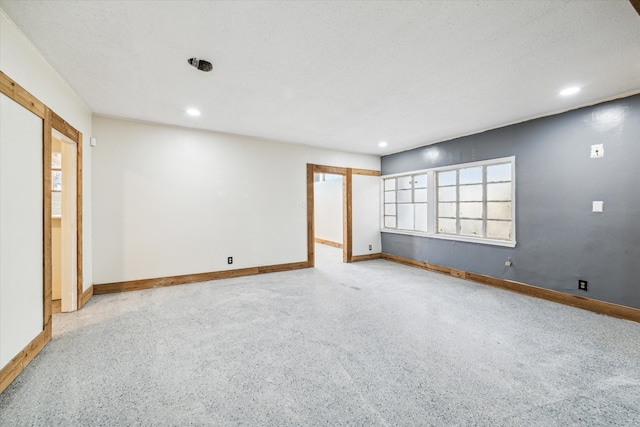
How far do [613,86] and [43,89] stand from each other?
550 cm

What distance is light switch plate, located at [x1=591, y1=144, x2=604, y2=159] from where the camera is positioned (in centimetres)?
305

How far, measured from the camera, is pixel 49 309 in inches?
90.7

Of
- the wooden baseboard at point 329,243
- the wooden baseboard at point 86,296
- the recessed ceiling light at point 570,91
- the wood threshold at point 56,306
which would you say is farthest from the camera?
the wooden baseboard at point 329,243

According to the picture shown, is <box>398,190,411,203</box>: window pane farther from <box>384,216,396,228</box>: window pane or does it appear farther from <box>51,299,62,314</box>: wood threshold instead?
<box>51,299,62,314</box>: wood threshold

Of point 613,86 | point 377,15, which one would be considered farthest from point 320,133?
point 613,86

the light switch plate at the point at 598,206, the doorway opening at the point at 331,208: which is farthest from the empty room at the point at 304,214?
the doorway opening at the point at 331,208

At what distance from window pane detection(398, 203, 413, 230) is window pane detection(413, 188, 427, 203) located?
215 millimetres

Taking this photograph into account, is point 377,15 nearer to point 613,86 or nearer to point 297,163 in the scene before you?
point 613,86

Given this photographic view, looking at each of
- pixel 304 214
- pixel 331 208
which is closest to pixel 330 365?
pixel 304 214

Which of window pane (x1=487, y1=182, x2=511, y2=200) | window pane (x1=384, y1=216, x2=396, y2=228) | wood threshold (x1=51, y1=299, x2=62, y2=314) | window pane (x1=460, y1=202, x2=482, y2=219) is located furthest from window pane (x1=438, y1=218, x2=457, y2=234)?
wood threshold (x1=51, y1=299, x2=62, y2=314)

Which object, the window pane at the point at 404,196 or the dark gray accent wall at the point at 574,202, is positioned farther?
the window pane at the point at 404,196

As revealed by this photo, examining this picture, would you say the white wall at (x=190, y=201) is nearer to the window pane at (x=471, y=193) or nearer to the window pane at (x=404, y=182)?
the window pane at (x=404, y=182)

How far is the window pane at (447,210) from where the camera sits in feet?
15.7

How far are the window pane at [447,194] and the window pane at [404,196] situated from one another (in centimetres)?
76
